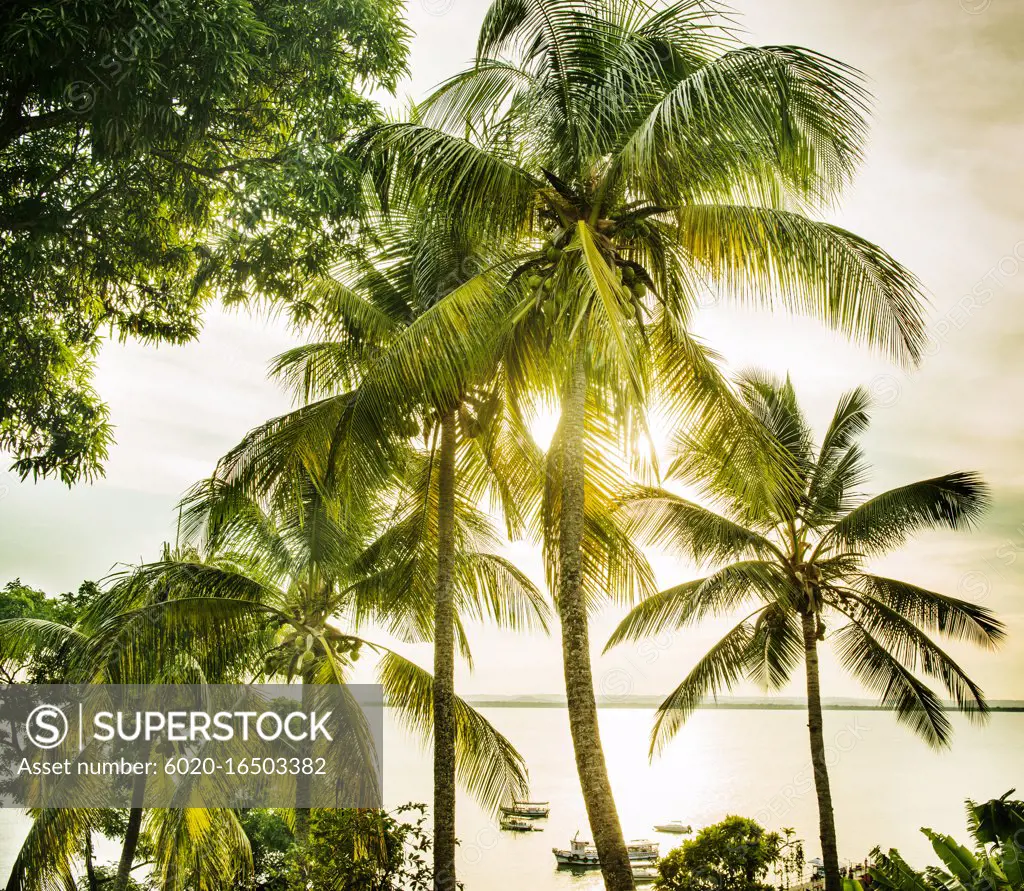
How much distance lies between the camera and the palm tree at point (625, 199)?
5637 mm

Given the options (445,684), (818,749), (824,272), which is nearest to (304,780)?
(445,684)

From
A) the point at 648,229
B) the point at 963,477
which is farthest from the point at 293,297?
the point at 963,477

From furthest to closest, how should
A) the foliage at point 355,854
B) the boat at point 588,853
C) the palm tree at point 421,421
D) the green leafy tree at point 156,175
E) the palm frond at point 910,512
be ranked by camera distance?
the boat at point 588,853 → the palm frond at point 910,512 → the foliage at point 355,854 → the palm tree at point 421,421 → the green leafy tree at point 156,175

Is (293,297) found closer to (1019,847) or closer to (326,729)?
(326,729)

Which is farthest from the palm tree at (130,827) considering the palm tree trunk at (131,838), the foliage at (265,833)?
the foliage at (265,833)

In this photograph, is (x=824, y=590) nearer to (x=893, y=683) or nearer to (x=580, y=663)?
(x=893, y=683)

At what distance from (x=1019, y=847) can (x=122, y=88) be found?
26.2 ft

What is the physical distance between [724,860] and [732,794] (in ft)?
245

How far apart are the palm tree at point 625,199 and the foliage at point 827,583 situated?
453cm

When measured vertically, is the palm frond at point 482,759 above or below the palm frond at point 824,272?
below

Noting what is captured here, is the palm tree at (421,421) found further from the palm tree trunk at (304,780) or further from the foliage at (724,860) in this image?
the foliage at (724,860)

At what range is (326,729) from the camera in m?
9.30

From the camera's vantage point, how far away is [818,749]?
12633mm

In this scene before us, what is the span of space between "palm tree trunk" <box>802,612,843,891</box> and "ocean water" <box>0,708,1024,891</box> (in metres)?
2.73
